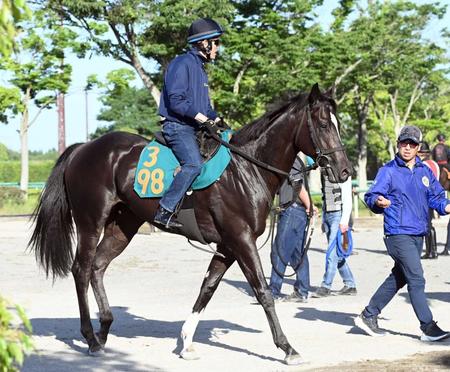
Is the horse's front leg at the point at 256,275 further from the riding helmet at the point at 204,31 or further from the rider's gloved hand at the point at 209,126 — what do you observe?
the riding helmet at the point at 204,31

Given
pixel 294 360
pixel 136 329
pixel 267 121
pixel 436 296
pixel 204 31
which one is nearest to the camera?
pixel 294 360

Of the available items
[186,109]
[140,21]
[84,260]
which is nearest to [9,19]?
[186,109]

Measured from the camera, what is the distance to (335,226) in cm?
1223

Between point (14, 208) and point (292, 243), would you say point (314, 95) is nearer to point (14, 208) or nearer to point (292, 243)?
point (292, 243)

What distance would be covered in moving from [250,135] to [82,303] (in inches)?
86.7

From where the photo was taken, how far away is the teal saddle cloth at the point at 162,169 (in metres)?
7.94

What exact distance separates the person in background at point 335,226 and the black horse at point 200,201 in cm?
368

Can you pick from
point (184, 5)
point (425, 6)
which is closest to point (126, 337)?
point (184, 5)

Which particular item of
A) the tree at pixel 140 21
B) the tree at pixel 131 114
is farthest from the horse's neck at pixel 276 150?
the tree at pixel 131 114

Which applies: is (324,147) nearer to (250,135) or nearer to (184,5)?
(250,135)

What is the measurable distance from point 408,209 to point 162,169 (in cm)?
229

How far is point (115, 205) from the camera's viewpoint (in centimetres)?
866

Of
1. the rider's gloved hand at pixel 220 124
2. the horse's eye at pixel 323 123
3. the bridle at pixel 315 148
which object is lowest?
the bridle at pixel 315 148

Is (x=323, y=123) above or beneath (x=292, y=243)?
above
